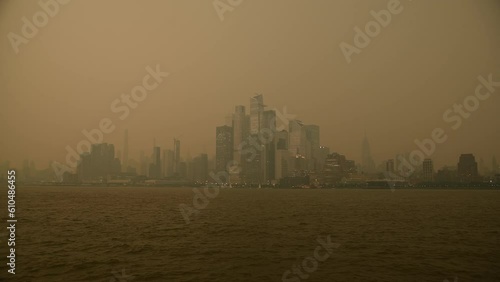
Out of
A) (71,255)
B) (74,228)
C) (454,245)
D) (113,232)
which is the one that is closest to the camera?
(71,255)

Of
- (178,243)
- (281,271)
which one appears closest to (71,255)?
(178,243)

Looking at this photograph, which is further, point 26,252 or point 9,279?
point 26,252

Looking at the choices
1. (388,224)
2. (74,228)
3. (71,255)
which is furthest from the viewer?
(388,224)

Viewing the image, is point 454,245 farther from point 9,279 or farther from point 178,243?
point 9,279

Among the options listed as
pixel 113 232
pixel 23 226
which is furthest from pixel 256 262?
pixel 23 226

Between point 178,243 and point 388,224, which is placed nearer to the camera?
point 178,243

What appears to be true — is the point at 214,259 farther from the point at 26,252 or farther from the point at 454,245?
the point at 454,245

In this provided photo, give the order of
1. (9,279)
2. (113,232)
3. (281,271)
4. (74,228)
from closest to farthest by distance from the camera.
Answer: (9,279) < (281,271) < (113,232) < (74,228)

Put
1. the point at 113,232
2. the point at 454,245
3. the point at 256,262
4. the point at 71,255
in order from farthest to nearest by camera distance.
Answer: the point at 113,232 → the point at 454,245 → the point at 71,255 → the point at 256,262
